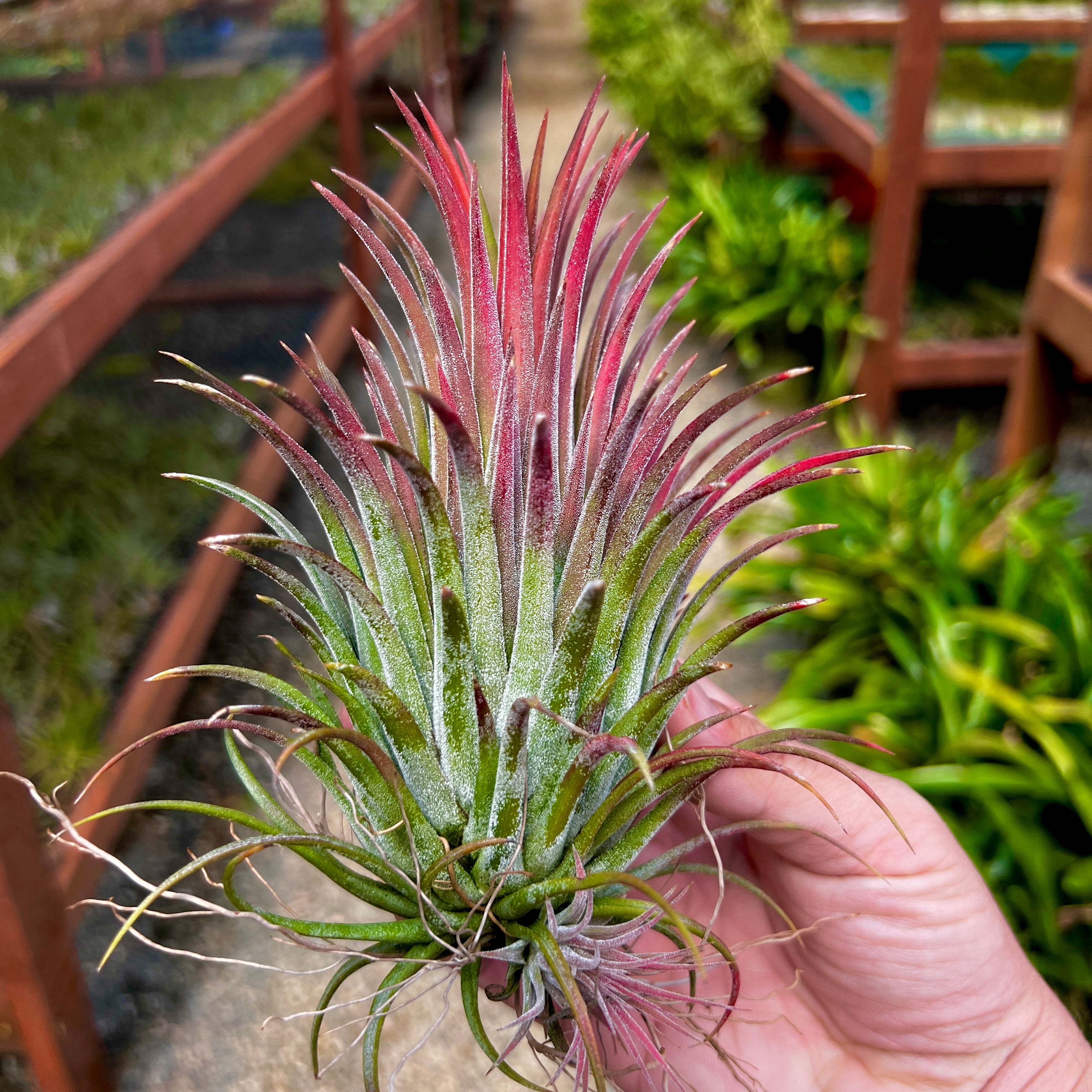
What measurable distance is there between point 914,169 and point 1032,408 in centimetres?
92

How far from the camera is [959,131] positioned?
9.36ft

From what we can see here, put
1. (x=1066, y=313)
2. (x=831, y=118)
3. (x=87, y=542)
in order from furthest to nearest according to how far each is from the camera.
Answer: (x=831, y=118)
(x=87, y=542)
(x=1066, y=313)

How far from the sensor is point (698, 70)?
4.36 m

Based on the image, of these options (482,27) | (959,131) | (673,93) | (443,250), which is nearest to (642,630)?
(959,131)

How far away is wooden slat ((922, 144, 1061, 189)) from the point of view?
2.69m

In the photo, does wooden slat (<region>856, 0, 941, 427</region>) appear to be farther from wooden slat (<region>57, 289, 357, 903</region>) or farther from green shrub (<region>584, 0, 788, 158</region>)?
wooden slat (<region>57, 289, 357, 903</region>)

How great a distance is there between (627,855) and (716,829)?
67 mm

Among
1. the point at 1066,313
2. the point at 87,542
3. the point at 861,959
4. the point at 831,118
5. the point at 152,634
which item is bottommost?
the point at 152,634

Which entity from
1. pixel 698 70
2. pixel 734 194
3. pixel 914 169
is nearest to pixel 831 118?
pixel 734 194

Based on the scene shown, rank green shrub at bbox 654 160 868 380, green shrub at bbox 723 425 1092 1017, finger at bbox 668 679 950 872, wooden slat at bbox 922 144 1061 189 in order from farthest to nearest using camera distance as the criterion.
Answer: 1. green shrub at bbox 654 160 868 380
2. wooden slat at bbox 922 144 1061 189
3. green shrub at bbox 723 425 1092 1017
4. finger at bbox 668 679 950 872

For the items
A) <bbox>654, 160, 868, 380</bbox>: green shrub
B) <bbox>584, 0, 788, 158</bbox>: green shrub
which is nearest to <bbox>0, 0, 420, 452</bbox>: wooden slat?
<bbox>654, 160, 868, 380</bbox>: green shrub

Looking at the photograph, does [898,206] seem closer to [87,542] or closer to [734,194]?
[734,194]

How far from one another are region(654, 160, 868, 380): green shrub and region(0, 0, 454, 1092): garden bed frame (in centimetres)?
156

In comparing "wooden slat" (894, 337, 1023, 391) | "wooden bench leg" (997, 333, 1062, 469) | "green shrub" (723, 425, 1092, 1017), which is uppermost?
"wooden bench leg" (997, 333, 1062, 469)
